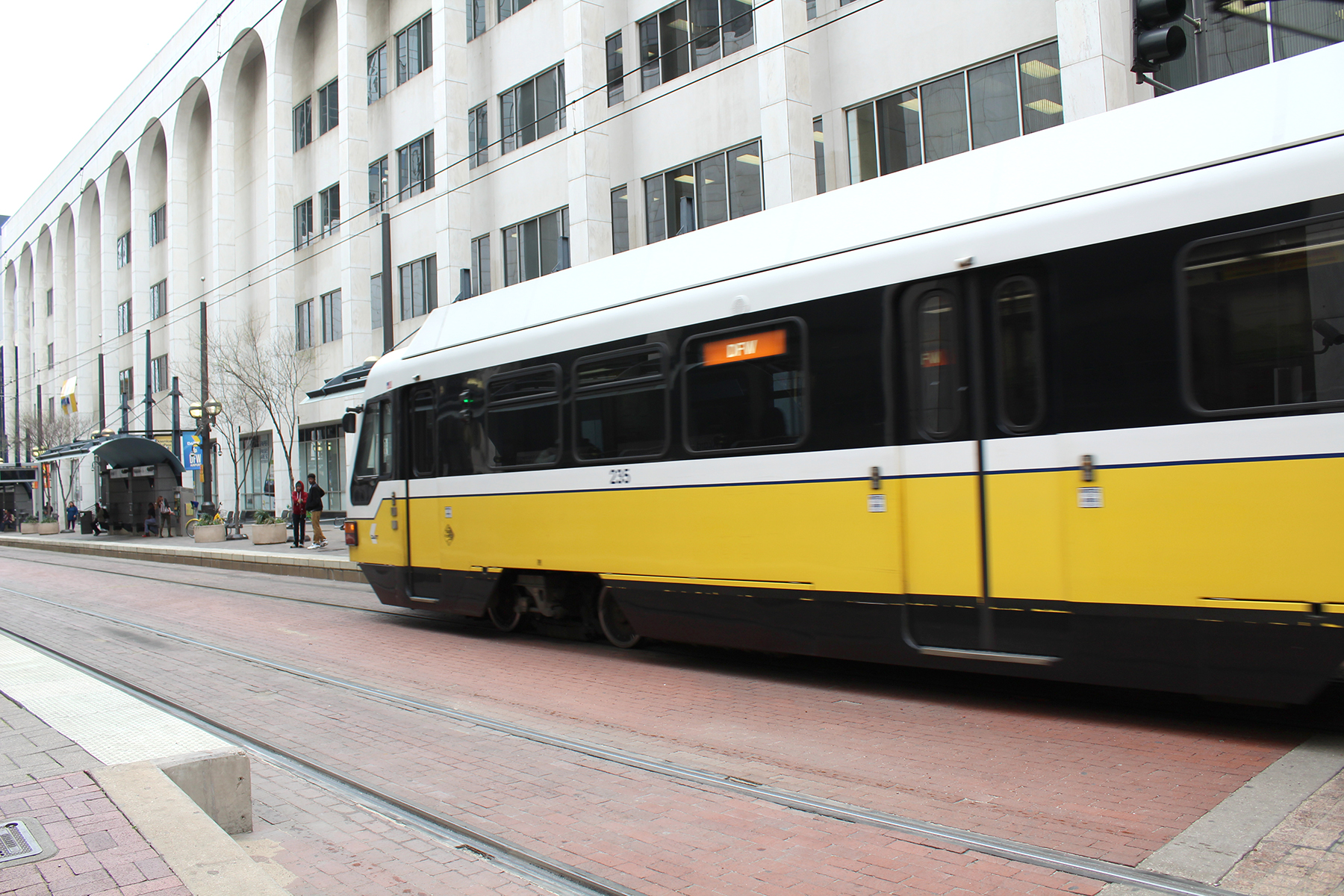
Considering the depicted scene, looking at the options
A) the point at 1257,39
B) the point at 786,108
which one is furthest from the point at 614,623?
the point at 786,108

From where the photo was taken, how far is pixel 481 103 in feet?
95.2

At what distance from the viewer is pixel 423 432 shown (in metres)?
11.0

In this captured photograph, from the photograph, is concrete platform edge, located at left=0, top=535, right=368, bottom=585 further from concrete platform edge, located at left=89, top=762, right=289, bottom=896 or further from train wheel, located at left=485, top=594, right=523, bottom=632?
concrete platform edge, located at left=89, top=762, right=289, bottom=896

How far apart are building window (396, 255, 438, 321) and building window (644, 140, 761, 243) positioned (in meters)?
9.42

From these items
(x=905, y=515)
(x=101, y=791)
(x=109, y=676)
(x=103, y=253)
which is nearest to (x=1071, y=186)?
(x=905, y=515)

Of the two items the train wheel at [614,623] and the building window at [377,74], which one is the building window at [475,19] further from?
the train wheel at [614,623]

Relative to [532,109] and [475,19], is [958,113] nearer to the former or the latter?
[532,109]

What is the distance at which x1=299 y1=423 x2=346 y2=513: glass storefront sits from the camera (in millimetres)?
37000

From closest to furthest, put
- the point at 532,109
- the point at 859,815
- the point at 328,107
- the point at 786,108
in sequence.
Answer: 1. the point at 859,815
2. the point at 786,108
3. the point at 532,109
4. the point at 328,107

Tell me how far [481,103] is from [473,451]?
70.6ft

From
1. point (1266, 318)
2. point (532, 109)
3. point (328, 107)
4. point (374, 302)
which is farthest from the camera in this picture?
point (328, 107)

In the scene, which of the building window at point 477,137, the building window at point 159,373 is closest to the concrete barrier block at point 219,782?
the building window at point 477,137

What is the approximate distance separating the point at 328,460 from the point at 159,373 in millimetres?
22609

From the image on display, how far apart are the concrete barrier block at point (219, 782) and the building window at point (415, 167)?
27.8 metres
